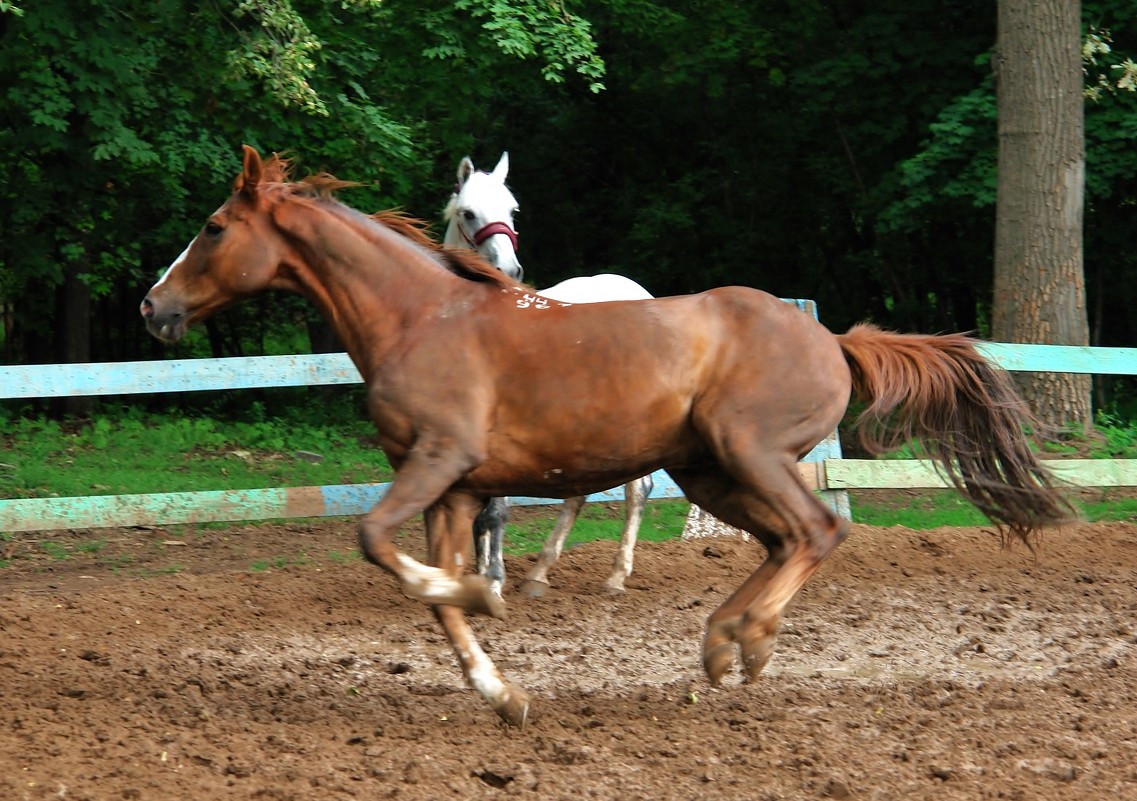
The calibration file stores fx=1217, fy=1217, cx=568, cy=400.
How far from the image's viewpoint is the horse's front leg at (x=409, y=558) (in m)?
4.29

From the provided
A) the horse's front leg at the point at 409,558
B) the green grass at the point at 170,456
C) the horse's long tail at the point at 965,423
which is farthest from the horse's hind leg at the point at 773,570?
the green grass at the point at 170,456

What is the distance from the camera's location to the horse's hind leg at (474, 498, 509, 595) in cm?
650

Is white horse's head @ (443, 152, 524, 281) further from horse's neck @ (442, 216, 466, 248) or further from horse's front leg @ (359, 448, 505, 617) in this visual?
horse's front leg @ (359, 448, 505, 617)

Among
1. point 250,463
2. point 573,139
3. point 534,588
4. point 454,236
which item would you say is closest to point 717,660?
point 534,588

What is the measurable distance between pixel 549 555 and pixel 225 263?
281cm

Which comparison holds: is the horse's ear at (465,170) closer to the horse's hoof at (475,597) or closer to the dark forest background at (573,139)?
the dark forest background at (573,139)

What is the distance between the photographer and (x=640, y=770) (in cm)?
392

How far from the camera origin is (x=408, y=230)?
5.08m

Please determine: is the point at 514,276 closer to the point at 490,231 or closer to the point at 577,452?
the point at 490,231

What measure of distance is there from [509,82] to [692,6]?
3.45 meters

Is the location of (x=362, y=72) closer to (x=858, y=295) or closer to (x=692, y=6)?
(x=692, y=6)

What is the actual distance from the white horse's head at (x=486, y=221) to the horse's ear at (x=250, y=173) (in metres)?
1.87

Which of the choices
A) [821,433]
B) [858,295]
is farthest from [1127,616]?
[858,295]

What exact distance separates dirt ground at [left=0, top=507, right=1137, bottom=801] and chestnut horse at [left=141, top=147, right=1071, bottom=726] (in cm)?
45
